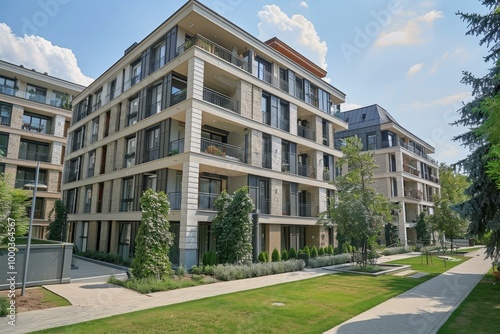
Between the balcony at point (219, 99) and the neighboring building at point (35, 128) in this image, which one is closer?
the balcony at point (219, 99)

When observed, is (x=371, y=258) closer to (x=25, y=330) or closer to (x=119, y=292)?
(x=119, y=292)

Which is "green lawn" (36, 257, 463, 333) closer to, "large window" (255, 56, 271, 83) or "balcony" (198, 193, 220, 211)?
"balcony" (198, 193, 220, 211)

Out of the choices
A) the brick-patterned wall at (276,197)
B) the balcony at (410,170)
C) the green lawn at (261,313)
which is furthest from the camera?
the balcony at (410,170)

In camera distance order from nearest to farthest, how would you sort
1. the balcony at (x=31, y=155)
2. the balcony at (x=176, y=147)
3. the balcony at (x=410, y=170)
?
the balcony at (x=176, y=147), the balcony at (x=31, y=155), the balcony at (x=410, y=170)

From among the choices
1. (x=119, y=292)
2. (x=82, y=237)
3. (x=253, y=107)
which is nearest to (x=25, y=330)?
(x=119, y=292)

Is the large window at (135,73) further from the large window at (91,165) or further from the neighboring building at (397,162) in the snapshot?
the neighboring building at (397,162)

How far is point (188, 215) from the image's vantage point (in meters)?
17.8

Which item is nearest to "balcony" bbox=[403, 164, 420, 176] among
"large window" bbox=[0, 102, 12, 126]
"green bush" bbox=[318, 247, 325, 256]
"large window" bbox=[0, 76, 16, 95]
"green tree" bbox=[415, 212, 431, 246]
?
"green tree" bbox=[415, 212, 431, 246]

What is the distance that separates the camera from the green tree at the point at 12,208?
933 centimetres

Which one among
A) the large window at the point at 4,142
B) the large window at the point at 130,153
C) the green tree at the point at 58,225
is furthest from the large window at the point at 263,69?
the large window at the point at 4,142

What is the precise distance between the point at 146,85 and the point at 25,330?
18.7m

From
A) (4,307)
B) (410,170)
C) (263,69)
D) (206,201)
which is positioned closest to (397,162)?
(410,170)

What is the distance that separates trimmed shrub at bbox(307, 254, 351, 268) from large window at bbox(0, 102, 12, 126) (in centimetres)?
3430

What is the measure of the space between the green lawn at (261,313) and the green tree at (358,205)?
5504mm
